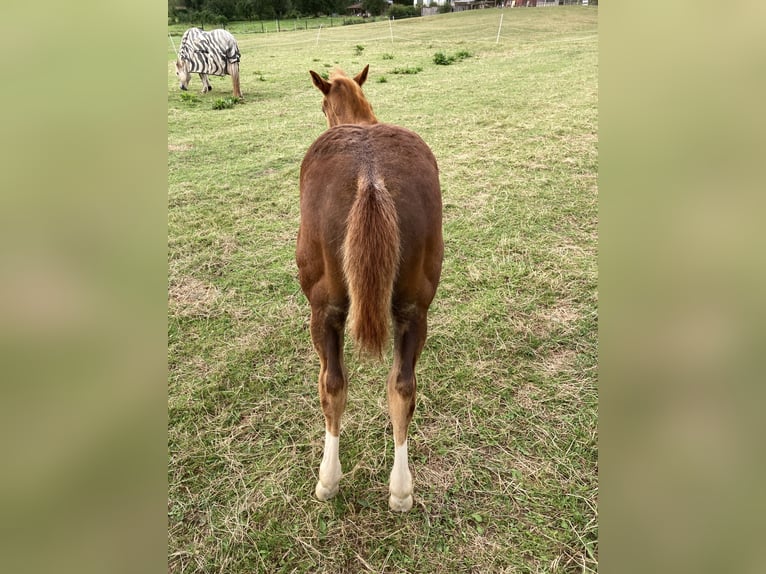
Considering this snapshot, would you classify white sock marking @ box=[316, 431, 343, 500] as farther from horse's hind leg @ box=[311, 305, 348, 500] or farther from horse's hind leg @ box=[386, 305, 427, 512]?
horse's hind leg @ box=[386, 305, 427, 512]

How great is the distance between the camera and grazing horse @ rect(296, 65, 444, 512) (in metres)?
1.65

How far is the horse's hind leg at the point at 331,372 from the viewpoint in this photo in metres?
1.92

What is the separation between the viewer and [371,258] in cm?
162

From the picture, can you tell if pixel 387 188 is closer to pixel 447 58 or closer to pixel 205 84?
pixel 205 84

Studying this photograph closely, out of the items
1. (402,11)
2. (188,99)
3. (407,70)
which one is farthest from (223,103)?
(402,11)

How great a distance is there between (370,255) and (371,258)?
1 centimetres

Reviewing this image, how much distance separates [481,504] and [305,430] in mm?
1030

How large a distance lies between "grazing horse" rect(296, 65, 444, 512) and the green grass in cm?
25
